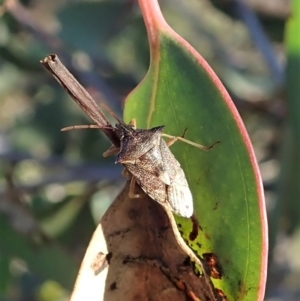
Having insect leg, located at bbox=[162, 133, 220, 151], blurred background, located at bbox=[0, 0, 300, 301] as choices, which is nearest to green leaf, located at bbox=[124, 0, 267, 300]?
insect leg, located at bbox=[162, 133, 220, 151]

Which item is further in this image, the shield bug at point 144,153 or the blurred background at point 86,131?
the blurred background at point 86,131

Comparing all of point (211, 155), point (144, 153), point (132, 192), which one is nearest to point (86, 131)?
point (144, 153)

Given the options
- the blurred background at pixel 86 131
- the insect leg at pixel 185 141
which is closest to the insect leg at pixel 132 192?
the insect leg at pixel 185 141

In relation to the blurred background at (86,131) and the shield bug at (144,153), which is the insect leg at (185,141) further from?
the blurred background at (86,131)

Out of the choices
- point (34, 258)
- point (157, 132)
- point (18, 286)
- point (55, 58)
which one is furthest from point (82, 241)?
point (55, 58)

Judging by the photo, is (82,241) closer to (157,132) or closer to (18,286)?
(18,286)

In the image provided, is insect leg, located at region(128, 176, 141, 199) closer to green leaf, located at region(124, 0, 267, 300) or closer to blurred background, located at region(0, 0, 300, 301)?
green leaf, located at region(124, 0, 267, 300)
